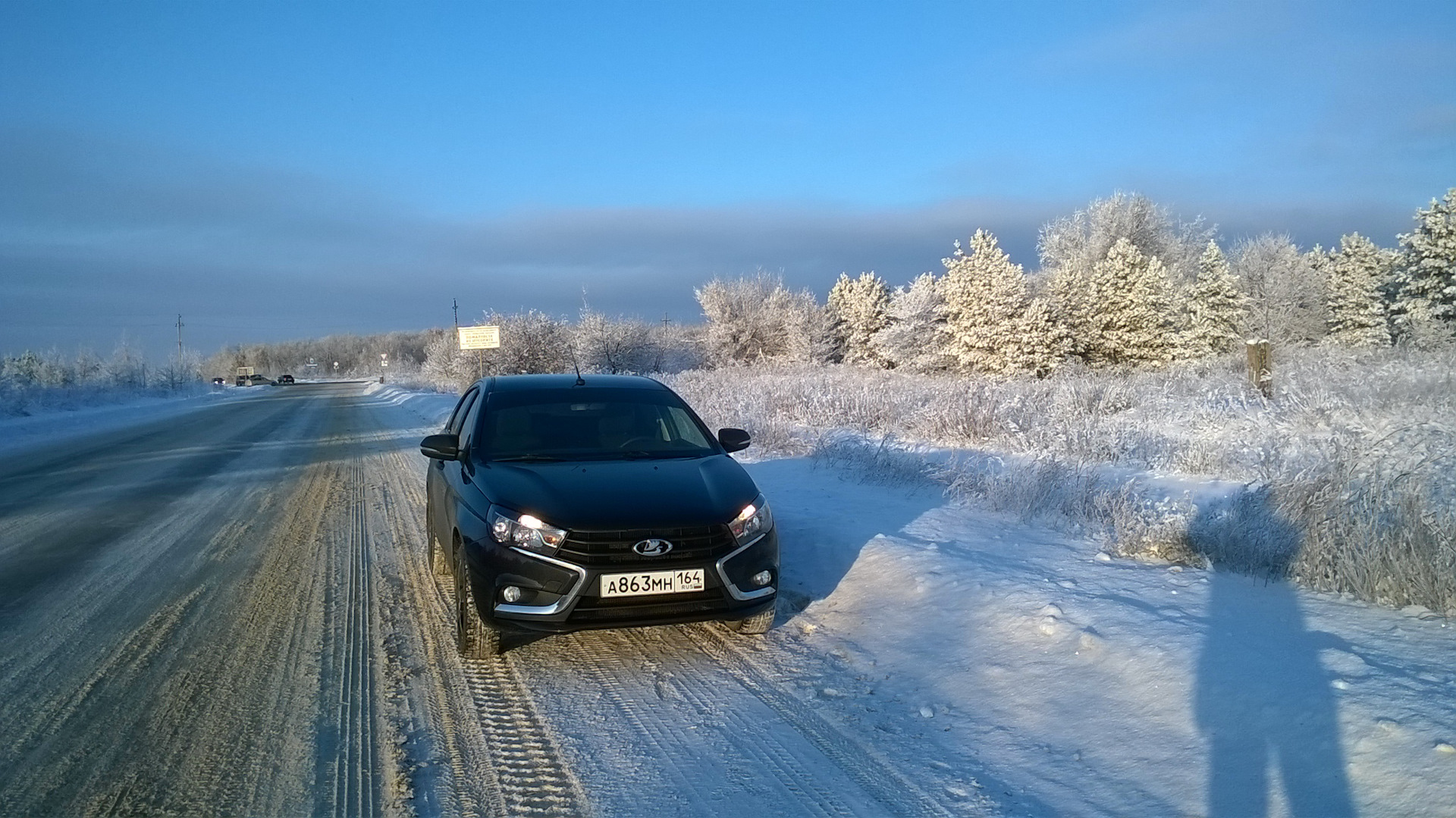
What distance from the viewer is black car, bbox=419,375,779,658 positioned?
13.7ft

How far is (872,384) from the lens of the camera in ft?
68.4

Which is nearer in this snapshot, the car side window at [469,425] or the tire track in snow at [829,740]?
→ the tire track in snow at [829,740]

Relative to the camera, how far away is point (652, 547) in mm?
4230

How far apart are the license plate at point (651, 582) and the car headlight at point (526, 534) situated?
324 millimetres

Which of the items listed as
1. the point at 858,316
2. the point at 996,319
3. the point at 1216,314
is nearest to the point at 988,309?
the point at 996,319

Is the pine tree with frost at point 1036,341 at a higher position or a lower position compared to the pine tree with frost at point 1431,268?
lower

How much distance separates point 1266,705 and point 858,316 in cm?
5339

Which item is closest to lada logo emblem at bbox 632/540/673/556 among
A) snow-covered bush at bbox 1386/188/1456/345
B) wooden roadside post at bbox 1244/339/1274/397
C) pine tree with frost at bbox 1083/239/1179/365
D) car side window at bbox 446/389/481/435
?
car side window at bbox 446/389/481/435

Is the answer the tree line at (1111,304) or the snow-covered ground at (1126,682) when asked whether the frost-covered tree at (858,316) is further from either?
the snow-covered ground at (1126,682)

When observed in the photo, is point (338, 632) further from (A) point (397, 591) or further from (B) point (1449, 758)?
(B) point (1449, 758)

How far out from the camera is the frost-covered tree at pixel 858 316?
5397cm

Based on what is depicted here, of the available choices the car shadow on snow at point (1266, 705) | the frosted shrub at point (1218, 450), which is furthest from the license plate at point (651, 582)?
the frosted shrub at point (1218, 450)

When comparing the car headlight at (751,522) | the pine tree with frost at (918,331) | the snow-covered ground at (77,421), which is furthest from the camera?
the pine tree with frost at (918,331)

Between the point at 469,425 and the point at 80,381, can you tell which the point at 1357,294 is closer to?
the point at 469,425
